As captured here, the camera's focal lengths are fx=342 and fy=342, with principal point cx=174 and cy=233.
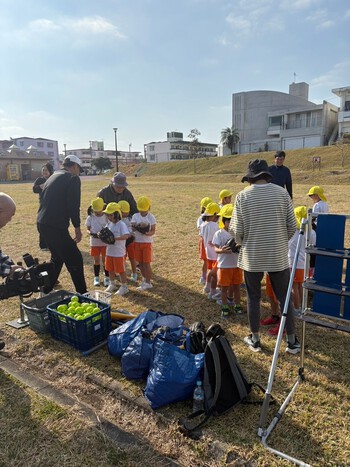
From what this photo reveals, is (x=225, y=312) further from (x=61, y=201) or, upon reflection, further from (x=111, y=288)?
(x=61, y=201)

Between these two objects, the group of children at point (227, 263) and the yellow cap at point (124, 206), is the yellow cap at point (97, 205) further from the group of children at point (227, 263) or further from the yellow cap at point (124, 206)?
the group of children at point (227, 263)

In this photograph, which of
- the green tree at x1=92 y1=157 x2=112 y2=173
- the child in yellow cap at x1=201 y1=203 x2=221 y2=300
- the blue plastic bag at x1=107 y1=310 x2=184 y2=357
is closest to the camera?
the blue plastic bag at x1=107 y1=310 x2=184 y2=357

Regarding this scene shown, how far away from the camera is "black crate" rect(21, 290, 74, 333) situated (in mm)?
4062

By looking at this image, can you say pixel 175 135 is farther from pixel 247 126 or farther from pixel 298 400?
pixel 298 400

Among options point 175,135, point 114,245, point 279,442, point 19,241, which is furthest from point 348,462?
point 175,135

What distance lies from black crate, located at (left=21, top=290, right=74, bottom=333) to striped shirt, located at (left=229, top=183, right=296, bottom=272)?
245 cm

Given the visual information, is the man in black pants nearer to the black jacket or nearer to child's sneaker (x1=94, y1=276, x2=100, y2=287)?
the black jacket

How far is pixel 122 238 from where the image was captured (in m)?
5.17

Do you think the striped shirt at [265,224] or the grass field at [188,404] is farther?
the striped shirt at [265,224]

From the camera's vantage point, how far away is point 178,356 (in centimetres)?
287

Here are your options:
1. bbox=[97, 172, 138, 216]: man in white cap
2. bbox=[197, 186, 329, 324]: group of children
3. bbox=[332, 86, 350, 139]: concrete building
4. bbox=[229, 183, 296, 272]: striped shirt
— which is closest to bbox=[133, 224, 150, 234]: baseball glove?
bbox=[97, 172, 138, 216]: man in white cap

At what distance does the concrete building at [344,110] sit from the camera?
57.0m

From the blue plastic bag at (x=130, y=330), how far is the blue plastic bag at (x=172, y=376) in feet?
1.94

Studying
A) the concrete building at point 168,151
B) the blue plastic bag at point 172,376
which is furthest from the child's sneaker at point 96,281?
the concrete building at point 168,151
